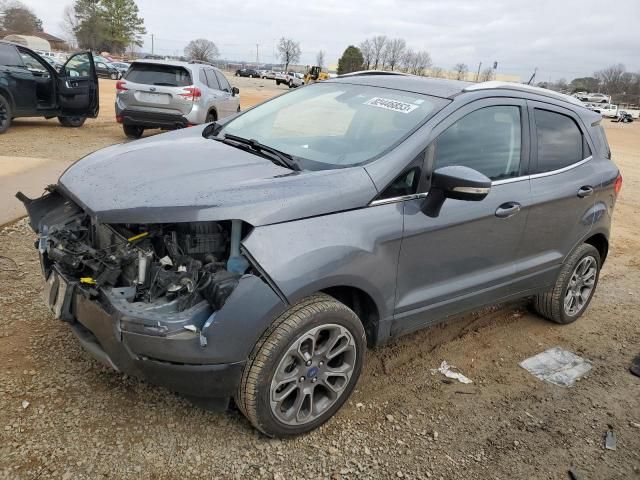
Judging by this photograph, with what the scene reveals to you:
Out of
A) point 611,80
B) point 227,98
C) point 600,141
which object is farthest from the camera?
point 611,80

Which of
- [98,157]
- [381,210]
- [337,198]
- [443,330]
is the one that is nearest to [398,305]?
[381,210]

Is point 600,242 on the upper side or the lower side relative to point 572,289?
upper

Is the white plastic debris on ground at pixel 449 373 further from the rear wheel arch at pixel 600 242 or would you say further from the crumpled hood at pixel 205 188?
the rear wheel arch at pixel 600 242

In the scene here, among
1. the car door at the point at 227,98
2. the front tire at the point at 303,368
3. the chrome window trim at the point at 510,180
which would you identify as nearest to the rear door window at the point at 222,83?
the car door at the point at 227,98

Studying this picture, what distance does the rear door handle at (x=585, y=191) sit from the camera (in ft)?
12.4

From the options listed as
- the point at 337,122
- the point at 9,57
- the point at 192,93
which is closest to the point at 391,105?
the point at 337,122

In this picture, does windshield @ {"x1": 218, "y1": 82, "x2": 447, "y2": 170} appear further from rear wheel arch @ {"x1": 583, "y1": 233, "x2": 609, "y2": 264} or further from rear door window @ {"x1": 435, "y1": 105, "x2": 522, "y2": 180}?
rear wheel arch @ {"x1": 583, "y1": 233, "x2": 609, "y2": 264}

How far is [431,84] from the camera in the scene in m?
3.42

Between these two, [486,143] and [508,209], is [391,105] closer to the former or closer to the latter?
[486,143]

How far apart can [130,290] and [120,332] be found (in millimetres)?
214

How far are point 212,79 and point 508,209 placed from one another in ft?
31.6

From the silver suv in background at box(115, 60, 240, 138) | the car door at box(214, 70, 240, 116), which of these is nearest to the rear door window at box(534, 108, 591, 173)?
the silver suv in background at box(115, 60, 240, 138)

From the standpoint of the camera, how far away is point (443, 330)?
4.02m

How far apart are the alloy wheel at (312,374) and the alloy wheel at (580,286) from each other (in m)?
2.33
